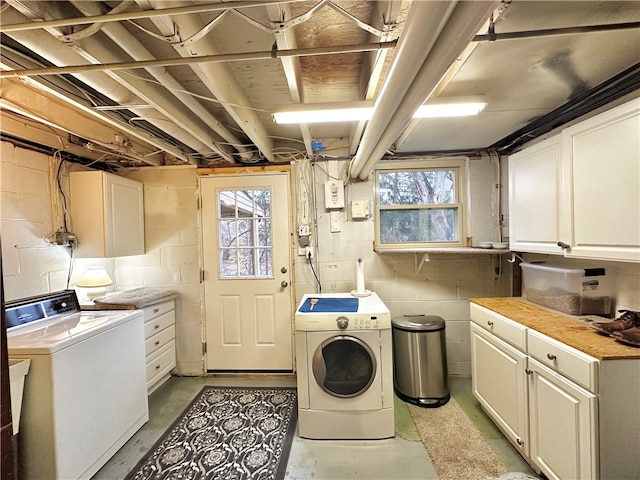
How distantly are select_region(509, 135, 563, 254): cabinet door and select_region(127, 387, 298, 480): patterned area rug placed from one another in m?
2.27

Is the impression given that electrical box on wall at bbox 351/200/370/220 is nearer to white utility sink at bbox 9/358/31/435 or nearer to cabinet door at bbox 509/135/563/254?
cabinet door at bbox 509/135/563/254

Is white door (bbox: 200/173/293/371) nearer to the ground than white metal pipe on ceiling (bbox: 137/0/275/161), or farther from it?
nearer to the ground

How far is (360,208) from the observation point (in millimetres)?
2812

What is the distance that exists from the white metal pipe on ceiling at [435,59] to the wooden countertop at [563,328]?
1.37m

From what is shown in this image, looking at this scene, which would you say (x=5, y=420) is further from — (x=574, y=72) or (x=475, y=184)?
(x=475, y=184)

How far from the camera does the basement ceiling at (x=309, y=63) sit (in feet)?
3.23

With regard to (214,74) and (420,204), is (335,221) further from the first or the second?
(214,74)

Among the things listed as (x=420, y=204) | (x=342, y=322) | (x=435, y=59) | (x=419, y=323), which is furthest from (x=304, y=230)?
(x=435, y=59)

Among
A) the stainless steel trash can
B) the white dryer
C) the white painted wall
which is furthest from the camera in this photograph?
the white painted wall

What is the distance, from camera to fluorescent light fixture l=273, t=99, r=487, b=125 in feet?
5.08

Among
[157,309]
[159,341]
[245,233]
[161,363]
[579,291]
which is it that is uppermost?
[245,233]

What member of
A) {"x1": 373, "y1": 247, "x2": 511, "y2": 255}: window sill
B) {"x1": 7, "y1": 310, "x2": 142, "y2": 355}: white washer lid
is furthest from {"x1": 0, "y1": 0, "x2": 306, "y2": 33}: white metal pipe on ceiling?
{"x1": 373, "y1": 247, "x2": 511, "y2": 255}: window sill

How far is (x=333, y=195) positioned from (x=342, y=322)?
4.29 ft

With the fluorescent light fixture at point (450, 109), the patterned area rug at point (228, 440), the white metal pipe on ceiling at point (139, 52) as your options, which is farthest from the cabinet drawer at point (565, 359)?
the white metal pipe on ceiling at point (139, 52)
